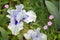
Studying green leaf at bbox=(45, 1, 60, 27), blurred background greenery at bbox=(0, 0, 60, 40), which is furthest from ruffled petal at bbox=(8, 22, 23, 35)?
green leaf at bbox=(45, 1, 60, 27)

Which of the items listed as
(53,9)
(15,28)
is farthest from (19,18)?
(53,9)

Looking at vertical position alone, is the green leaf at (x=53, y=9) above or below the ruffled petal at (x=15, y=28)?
below

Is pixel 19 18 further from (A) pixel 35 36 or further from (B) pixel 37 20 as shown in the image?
(B) pixel 37 20

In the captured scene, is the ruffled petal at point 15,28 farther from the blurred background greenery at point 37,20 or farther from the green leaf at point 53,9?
the green leaf at point 53,9

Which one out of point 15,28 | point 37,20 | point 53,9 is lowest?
point 37,20

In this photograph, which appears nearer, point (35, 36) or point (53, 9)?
point (35, 36)

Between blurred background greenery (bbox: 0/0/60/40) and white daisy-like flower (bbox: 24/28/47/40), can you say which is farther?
blurred background greenery (bbox: 0/0/60/40)

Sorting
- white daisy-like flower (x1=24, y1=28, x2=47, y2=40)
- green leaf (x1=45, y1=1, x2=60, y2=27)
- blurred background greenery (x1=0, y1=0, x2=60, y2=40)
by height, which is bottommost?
blurred background greenery (x1=0, y1=0, x2=60, y2=40)

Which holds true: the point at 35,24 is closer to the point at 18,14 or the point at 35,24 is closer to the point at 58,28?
the point at 58,28

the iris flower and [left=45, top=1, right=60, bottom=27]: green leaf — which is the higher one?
the iris flower

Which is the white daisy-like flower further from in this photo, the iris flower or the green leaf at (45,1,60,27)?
the green leaf at (45,1,60,27)

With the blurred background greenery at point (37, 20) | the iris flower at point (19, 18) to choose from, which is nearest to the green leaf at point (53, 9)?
the blurred background greenery at point (37, 20)

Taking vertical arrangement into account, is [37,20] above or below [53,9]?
below

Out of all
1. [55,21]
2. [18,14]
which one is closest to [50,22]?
[55,21]
